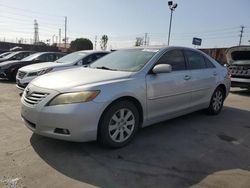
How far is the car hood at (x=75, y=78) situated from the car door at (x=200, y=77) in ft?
5.82

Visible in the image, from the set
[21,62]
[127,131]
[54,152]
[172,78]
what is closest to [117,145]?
[127,131]

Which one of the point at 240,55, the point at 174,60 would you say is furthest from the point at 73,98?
the point at 240,55

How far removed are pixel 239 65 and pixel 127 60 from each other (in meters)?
6.69

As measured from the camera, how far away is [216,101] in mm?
6449

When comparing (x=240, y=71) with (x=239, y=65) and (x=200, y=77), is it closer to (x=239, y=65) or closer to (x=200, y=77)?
(x=239, y=65)

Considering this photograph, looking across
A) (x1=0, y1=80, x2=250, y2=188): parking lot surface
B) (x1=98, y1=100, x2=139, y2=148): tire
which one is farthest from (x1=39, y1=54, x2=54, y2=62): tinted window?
(x1=98, y1=100, x2=139, y2=148): tire

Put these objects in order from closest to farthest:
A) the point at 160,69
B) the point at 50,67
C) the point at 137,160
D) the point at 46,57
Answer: the point at 137,160, the point at 160,69, the point at 50,67, the point at 46,57

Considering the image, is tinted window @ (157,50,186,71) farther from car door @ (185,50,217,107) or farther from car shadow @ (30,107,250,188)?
car shadow @ (30,107,250,188)

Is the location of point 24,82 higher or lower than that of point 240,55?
lower

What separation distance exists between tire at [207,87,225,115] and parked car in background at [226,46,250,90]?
3.77 metres

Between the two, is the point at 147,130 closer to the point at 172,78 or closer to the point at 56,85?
the point at 172,78

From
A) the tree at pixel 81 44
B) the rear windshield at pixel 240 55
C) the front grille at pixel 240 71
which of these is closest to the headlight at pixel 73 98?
the front grille at pixel 240 71

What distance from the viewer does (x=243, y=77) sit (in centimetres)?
999

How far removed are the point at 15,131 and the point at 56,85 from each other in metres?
1.43
